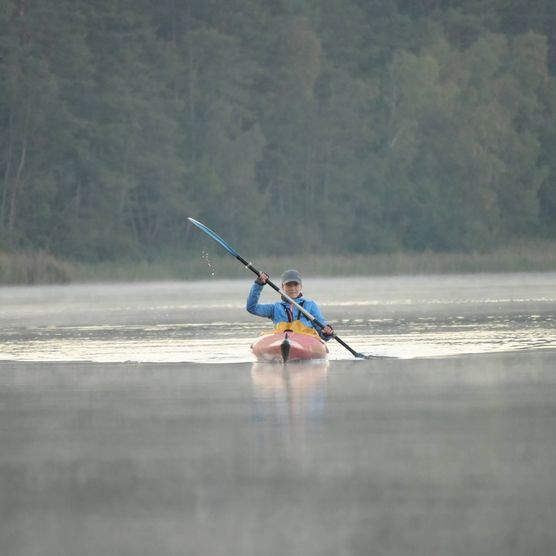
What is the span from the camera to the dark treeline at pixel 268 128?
76812mm

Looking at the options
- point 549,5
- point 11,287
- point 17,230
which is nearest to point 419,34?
point 549,5

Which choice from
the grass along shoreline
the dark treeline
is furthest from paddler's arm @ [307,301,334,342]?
the dark treeline

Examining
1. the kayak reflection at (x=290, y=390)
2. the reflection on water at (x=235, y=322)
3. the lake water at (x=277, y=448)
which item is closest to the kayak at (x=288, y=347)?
the kayak reflection at (x=290, y=390)

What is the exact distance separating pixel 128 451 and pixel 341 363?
30.4ft

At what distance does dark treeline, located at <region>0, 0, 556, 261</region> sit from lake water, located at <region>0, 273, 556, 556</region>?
52.7 m

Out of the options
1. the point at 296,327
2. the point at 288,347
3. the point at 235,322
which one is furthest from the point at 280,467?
the point at 235,322

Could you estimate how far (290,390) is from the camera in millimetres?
16422

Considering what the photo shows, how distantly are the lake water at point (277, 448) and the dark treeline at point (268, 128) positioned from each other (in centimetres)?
5272

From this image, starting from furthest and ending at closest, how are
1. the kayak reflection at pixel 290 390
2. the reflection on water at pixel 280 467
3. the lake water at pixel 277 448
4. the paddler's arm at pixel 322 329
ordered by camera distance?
the paddler's arm at pixel 322 329
the kayak reflection at pixel 290 390
the lake water at pixel 277 448
the reflection on water at pixel 280 467

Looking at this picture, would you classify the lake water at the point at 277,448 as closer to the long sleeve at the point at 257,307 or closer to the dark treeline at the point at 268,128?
the long sleeve at the point at 257,307

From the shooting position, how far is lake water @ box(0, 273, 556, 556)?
836cm

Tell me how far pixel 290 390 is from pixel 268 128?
243 ft

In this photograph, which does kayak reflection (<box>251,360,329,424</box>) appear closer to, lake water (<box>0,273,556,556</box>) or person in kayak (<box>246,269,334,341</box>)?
lake water (<box>0,273,556,556</box>)

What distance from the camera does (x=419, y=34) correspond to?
9812cm
